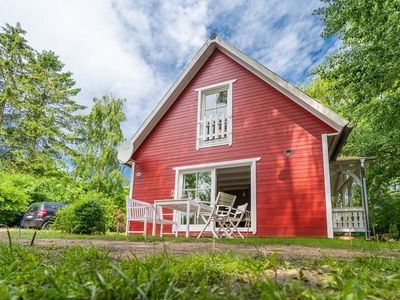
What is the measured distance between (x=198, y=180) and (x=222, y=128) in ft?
5.72

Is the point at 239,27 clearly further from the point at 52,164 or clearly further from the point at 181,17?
the point at 52,164

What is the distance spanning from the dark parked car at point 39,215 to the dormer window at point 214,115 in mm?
7340

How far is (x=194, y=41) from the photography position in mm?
25844

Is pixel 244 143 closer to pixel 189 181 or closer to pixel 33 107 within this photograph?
pixel 189 181

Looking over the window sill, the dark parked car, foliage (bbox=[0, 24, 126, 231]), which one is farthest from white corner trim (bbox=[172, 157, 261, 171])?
foliage (bbox=[0, 24, 126, 231])

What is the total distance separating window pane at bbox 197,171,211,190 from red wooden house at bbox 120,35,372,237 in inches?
1.2

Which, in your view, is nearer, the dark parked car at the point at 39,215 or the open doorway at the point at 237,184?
the open doorway at the point at 237,184

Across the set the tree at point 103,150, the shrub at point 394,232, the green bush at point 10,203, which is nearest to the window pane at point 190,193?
the shrub at point 394,232

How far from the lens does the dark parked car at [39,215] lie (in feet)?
41.9

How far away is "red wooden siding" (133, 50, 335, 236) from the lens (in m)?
7.74

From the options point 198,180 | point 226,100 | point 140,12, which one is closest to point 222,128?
point 226,100

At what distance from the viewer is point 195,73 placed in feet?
34.9

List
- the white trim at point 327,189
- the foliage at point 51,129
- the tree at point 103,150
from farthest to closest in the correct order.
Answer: the foliage at point 51,129
the tree at point 103,150
the white trim at point 327,189

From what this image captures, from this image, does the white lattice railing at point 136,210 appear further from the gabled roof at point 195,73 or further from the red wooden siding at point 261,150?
the gabled roof at point 195,73
